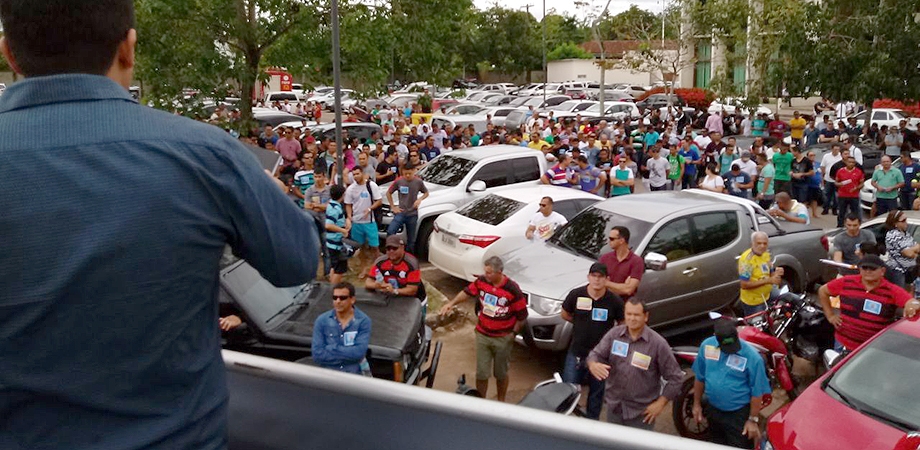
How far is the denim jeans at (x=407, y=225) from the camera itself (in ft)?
40.0

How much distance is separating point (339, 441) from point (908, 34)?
2466cm

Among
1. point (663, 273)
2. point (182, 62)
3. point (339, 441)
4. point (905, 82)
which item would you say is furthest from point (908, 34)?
point (339, 441)

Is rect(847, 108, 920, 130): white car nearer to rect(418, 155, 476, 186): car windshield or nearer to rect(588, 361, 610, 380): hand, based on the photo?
rect(418, 155, 476, 186): car windshield

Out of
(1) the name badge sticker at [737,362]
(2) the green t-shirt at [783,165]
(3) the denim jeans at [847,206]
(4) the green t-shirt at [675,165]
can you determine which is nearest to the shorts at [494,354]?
(1) the name badge sticker at [737,362]

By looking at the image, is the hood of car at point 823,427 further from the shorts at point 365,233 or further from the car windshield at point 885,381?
the shorts at point 365,233

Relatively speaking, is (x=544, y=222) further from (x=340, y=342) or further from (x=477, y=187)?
(x=340, y=342)

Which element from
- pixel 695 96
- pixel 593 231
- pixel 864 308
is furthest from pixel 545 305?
pixel 695 96

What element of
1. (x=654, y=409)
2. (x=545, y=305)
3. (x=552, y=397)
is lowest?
(x=654, y=409)

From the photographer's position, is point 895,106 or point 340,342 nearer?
point 340,342

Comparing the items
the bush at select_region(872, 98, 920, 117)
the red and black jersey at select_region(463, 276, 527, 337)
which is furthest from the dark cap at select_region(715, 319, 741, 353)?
the bush at select_region(872, 98, 920, 117)

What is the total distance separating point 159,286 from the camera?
131 centimetres

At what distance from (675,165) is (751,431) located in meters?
10.8

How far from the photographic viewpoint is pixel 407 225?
12.4m

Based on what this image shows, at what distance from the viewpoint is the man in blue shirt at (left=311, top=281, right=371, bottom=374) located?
6.04 m
